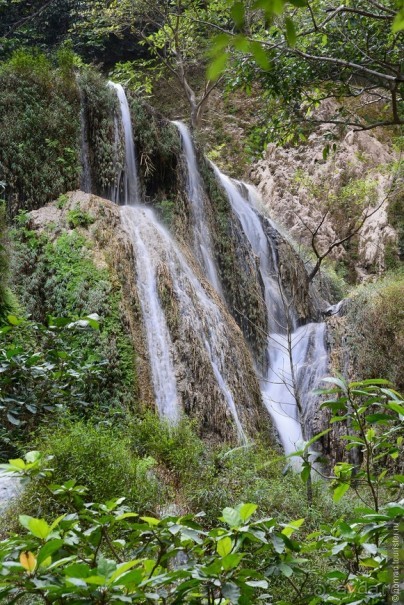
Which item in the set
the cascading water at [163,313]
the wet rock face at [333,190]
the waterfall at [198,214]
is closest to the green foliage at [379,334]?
the waterfall at [198,214]

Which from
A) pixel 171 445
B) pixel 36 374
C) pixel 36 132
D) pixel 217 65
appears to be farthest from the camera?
pixel 36 132

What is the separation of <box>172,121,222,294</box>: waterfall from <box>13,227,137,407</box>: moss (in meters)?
3.74

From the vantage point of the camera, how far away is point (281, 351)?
13078 millimetres

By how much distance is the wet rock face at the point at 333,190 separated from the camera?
18.2m

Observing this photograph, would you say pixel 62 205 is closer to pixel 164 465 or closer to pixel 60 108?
pixel 60 108

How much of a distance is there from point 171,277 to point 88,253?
1.36m

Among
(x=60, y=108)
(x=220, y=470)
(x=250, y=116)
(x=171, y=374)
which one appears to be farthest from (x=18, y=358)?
(x=250, y=116)

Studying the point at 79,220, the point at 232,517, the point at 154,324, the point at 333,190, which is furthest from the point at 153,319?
the point at 333,190

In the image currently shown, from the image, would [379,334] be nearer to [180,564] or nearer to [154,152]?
[154,152]

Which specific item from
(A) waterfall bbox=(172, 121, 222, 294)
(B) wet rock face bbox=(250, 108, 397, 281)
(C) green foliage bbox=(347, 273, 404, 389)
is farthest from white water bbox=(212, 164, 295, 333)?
(B) wet rock face bbox=(250, 108, 397, 281)

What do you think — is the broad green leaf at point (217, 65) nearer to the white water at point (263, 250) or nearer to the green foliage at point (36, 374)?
the green foliage at point (36, 374)

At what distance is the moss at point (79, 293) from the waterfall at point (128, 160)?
3150mm

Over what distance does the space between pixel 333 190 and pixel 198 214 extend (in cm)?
803

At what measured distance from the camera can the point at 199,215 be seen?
42.3ft
